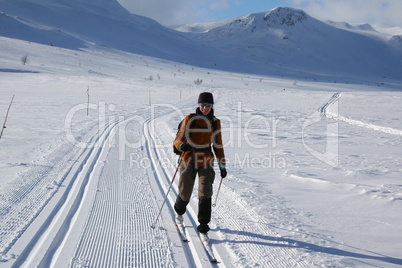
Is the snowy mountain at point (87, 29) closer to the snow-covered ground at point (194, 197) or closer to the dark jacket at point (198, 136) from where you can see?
the snow-covered ground at point (194, 197)

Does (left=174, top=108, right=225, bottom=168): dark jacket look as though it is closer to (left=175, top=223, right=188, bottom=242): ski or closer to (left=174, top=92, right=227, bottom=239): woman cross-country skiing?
(left=174, top=92, right=227, bottom=239): woman cross-country skiing

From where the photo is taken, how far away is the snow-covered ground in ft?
11.3

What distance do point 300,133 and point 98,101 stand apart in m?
11.6

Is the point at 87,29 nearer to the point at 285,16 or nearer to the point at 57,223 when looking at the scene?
the point at 57,223

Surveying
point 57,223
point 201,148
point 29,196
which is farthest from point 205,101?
point 29,196

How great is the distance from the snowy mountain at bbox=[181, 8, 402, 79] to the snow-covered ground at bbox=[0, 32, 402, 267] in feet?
206

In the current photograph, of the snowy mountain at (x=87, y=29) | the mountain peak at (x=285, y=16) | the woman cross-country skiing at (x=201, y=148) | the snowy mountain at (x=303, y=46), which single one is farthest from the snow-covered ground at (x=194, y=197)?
the mountain peak at (x=285, y=16)

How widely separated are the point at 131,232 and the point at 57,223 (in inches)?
37.6

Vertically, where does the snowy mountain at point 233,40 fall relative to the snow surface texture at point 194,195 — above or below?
above

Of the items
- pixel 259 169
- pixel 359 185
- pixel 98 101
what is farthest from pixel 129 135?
pixel 98 101

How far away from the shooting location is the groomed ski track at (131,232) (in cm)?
330

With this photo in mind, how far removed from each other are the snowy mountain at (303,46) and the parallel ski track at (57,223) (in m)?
67.8

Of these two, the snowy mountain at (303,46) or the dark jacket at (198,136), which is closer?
the dark jacket at (198,136)

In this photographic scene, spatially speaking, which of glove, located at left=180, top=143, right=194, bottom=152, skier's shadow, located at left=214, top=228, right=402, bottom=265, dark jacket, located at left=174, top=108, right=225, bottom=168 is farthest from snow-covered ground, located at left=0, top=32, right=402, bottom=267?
glove, located at left=180, top=143, right=194, bottom=152
